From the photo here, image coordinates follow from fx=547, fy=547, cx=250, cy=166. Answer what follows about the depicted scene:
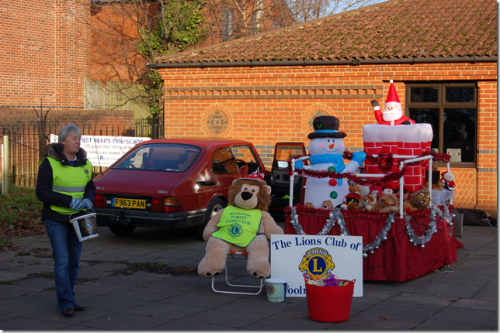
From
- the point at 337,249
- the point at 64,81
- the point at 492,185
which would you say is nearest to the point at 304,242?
the point at 337,249

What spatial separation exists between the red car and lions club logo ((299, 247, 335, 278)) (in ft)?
8.19

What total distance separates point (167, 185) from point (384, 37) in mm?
8466

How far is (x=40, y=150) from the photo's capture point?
1556cm

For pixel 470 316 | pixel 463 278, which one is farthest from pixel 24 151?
pixel 470 316

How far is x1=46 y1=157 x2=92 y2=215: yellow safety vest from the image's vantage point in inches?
209

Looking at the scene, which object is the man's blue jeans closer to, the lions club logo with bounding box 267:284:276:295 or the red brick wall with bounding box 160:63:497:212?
the lions club logo with bounding box 267:284:276:295

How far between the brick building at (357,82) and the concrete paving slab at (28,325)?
31.3ft

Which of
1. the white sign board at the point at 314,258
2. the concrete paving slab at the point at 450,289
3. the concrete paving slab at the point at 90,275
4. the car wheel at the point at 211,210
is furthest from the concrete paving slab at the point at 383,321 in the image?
the car wheel at the point at 211,210

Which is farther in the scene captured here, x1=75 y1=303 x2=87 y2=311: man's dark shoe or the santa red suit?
the santa red suit

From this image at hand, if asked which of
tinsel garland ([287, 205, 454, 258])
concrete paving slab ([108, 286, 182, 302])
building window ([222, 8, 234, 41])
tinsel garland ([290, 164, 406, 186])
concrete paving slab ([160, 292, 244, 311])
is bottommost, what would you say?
concrete paving slab ([108, 286, 182, 302])

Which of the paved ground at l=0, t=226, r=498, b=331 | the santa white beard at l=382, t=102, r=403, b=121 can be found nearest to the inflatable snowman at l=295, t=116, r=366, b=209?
the paved ground at l=0, t=226, r=498, b=331

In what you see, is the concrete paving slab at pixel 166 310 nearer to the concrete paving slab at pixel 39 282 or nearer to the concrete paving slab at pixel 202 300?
the concrete paving slab at pixel 202 300

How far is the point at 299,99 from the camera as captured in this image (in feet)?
45.7

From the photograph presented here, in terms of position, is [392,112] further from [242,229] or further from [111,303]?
[111,303]
